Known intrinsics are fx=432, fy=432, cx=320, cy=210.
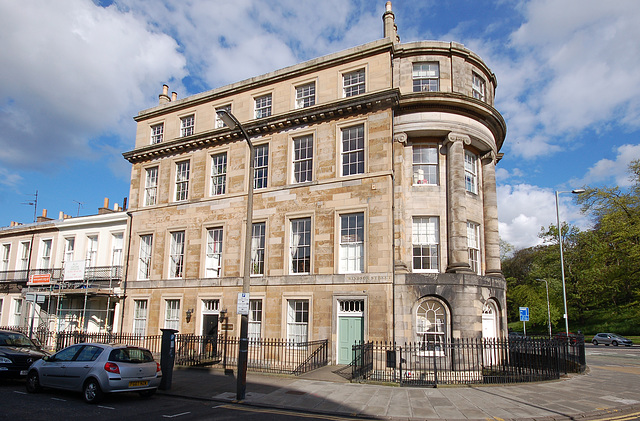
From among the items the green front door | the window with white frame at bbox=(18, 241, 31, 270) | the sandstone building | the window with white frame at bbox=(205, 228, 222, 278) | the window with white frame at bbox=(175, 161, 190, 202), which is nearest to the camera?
the green front door

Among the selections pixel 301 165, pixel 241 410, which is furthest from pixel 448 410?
pixel 301 165

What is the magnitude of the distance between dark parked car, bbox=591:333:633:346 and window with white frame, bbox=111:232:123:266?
43.4 meters

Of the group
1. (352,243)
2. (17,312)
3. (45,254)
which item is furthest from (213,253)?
(17,312)

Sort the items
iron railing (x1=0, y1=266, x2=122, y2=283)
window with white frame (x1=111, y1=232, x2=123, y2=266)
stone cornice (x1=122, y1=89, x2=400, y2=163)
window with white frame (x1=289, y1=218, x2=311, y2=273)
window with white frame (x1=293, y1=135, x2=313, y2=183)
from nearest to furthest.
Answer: stone cornice (x1=122, y1=89, x2=400, y2=163) → window with white frame (x1=289, y1=218, x2=311, y2=273) → window with white frame (x1=293, y1=135, x2=313, y2=183) → iron railing (x1=0, y1=266, x2=122, y2=283) → window with white frame (x1=111, y1=232, x2=123, y2=266)

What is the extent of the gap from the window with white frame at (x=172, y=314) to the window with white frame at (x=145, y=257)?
2.57 m

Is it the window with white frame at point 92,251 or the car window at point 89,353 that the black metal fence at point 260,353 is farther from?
the window with white frame at point 92,251

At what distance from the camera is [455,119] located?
1997 centimetres

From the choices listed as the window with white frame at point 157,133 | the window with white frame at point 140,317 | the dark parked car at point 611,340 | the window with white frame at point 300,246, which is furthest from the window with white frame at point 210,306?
the dark parked car at point 611,340

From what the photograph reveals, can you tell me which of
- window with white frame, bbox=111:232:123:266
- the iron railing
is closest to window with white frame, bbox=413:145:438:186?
the iron railing

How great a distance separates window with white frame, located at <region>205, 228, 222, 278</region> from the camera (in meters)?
22.3

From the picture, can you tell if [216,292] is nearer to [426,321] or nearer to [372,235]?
[372,235]

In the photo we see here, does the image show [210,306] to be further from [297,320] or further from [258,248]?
[297,320]

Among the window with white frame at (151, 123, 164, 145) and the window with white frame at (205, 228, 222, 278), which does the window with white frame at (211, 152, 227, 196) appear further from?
the window with white frame at (151, 123, 164, 145)

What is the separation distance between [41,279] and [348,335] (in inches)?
827
